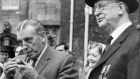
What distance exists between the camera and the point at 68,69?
5.36 meters

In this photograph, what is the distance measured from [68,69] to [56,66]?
0.45 feet

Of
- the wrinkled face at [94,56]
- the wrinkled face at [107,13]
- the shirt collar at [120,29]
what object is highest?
the wrinkled face at [107,13]

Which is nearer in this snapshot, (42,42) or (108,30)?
(108,30)

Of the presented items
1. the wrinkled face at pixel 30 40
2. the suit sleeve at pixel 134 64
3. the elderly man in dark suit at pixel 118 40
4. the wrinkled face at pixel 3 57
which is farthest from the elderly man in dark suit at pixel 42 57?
the wrinkled face at pixel 3 57

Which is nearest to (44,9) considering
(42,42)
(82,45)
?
(82,45)

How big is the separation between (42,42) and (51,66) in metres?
0.28

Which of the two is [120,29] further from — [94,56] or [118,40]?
[94,56]

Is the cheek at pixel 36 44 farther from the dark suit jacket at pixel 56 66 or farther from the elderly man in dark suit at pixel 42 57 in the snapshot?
the dark suit jacket at pixel 56 66

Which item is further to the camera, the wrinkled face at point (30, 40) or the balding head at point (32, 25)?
the balding head at point (32, 25)

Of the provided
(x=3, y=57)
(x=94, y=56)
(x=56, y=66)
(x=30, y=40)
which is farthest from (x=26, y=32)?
(x=3, y=57)

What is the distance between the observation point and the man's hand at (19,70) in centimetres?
496

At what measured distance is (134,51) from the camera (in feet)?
13.4

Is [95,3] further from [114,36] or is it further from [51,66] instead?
[51,66]

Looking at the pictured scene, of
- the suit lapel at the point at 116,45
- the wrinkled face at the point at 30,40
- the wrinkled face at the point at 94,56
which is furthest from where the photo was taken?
the wrinkled face at the point at 94,56
